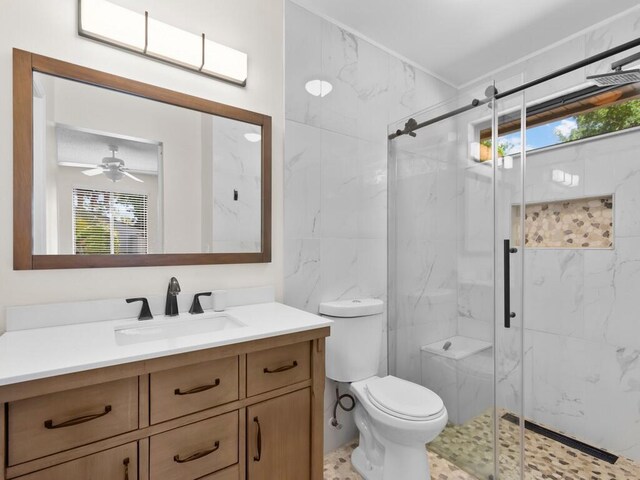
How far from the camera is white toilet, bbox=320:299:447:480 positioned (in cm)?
153

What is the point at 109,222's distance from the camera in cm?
135

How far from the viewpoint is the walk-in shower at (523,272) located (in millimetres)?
1728

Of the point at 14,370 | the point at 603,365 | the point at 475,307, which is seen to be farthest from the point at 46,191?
the point at 603,365

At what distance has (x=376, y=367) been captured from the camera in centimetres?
196

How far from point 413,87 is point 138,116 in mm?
1887

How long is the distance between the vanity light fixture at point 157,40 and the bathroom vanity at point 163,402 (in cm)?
108

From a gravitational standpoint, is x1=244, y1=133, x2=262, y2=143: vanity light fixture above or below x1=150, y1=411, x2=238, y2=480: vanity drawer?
above

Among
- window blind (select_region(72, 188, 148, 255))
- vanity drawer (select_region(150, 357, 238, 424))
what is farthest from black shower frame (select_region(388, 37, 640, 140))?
vanity drawer (select_region(150, 357, 238, 424))

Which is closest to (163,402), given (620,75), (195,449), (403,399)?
(195,449)

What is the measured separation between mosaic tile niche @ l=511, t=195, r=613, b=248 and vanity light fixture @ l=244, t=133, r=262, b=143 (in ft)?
6.41

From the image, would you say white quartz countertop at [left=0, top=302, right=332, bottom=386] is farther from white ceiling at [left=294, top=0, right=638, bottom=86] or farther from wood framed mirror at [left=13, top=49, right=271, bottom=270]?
white ceiling at [left=294, top=0, right=638, bottom=86]

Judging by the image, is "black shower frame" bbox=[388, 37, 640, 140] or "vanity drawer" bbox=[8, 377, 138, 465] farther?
"black shower frame" bbox=[388, 37, 640, 140]

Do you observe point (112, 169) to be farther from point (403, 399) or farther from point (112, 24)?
point (403, 399)

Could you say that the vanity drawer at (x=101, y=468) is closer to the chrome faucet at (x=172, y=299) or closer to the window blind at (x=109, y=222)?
the chrome faucet at (x=172, y=299)
